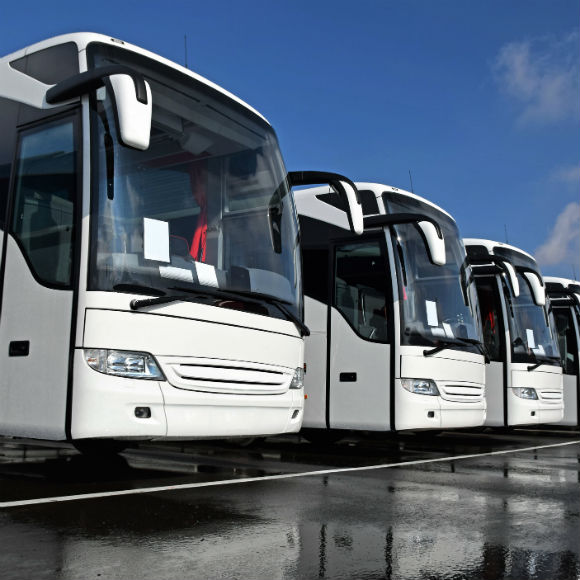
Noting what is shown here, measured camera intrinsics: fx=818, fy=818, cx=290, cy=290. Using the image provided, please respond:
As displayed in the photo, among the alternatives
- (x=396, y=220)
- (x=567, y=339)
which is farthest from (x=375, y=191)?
(x=567, y=339)

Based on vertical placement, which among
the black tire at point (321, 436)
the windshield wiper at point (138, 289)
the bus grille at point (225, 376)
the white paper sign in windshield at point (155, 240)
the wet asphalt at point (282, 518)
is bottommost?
the wet asphalt at point (282, 518)

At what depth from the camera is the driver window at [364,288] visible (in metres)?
9.57

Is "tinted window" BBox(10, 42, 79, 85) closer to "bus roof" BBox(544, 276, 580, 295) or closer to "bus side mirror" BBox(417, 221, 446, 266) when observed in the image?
"bus side mirror" BBox(417, 221, 446, 266)

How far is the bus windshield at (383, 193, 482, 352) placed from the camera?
956 cm

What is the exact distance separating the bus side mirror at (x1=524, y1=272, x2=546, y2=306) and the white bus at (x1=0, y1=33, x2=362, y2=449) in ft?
21.7

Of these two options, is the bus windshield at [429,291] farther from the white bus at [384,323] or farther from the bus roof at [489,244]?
the bus roof at [489,244]

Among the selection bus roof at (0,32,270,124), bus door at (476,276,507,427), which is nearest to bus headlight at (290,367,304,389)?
bus roof at (0,32,270,124)

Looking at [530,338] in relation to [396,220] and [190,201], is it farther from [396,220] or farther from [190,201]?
[190,201]

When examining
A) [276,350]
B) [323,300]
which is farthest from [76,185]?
[323,300]

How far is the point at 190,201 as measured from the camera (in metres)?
6.50

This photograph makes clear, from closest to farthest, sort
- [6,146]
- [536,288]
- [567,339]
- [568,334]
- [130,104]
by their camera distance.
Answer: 1. [130,104]
2. [6,146]
3. [536,288]
4. [567,339]
5. [568,334]

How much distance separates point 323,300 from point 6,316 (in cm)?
473

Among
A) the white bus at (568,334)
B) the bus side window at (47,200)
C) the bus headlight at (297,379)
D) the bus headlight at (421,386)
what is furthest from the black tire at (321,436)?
the white bus at (568,334)

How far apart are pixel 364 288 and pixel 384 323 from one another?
1.69 ft
